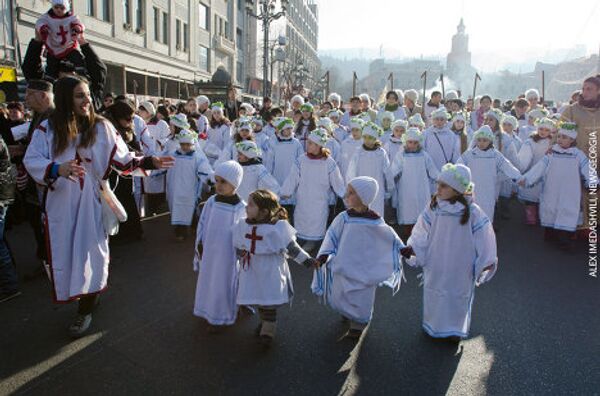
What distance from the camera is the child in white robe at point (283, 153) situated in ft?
28.8

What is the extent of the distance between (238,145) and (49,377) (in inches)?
168

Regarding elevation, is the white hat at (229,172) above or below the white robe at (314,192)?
above

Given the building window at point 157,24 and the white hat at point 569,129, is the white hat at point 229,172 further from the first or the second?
the building window at point 157,24

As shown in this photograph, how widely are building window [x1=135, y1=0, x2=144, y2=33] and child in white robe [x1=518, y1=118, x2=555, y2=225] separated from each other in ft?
82.9

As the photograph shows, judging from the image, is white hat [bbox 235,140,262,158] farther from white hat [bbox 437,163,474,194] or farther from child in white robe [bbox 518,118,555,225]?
child in white robe [bbox 518,118,555,225]

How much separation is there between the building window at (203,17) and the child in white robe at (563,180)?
36252mm

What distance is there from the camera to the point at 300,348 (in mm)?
4258

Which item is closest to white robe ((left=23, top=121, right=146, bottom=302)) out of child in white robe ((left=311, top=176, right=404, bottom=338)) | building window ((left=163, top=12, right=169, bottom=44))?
child in white robe ((left=311, top=176, right=404, bottom=338))

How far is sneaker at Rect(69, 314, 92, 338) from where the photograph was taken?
436 cm

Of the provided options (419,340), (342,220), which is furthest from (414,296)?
(342,220)

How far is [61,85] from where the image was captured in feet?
13.8

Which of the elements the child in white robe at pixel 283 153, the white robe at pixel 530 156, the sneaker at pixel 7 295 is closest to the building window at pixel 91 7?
the child in white robe at pixel 283 153

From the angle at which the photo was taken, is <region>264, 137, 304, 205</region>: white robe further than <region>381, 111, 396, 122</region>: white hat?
No

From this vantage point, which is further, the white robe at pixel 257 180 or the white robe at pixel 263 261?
the white robe at pixel 257 180
